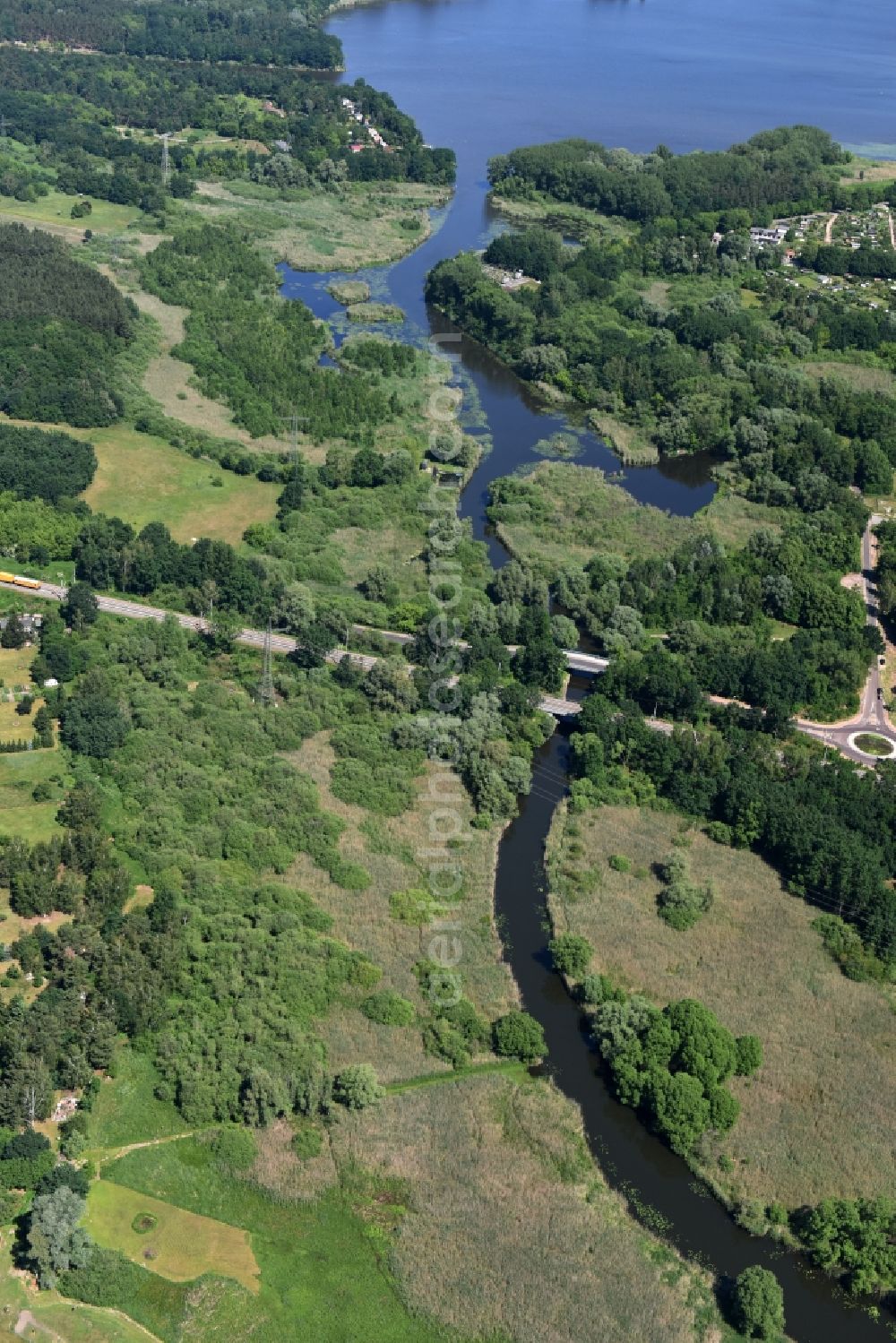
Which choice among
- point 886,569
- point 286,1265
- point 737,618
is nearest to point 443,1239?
point 286,1265

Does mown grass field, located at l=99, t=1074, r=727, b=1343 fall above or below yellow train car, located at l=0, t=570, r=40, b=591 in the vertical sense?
below

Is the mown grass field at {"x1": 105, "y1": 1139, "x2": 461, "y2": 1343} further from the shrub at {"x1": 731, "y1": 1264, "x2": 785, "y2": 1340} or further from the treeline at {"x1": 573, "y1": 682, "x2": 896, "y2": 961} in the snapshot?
the treeline at {"x1": 573, "y1": 682, "x2": 896, "y2": 961}

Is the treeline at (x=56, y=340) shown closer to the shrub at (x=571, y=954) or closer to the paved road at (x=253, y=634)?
the paved road at (x=253, y=634)

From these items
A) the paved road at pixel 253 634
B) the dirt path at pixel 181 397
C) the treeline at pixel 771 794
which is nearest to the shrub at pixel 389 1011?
the treeline at pixel 771 794

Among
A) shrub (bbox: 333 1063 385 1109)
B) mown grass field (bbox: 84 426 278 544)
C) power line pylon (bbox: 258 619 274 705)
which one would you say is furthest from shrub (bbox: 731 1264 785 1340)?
mown grass field (bbox: 84 426 278 544)

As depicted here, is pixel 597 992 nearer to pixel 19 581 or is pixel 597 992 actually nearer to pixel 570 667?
pixel 570 667

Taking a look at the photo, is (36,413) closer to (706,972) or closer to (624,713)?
(624,713)
